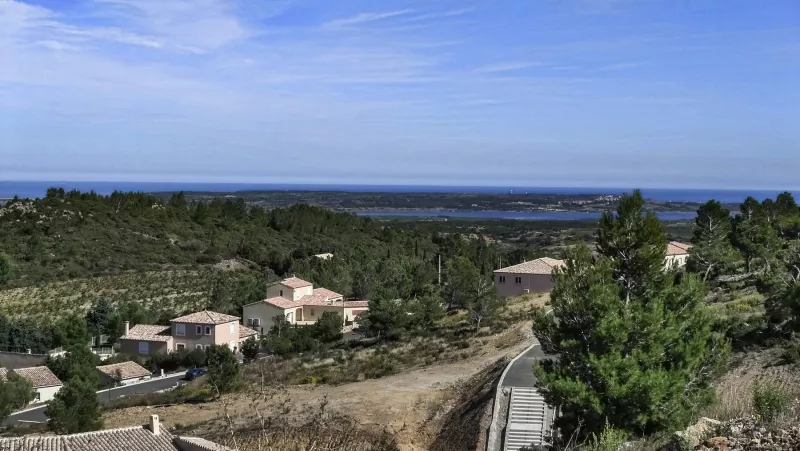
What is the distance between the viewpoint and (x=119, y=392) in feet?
116

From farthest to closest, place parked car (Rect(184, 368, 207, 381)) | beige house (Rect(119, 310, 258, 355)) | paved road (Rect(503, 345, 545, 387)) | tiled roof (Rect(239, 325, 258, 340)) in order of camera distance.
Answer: tiled roof (Rect(239, 325, 258, 340)) < beige house (Rect(119, 310, 258, 355)) < parked car (Rect(184, 368, 207, 381)) < paved road (Rect(503, 345, 545, 387))

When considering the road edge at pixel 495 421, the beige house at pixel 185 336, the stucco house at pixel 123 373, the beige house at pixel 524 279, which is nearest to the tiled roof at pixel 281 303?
the beige house at pixel 185 336

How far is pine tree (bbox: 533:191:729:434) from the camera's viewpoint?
1414cm

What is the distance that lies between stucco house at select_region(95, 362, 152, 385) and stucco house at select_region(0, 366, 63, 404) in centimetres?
218

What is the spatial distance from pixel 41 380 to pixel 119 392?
12.1ft

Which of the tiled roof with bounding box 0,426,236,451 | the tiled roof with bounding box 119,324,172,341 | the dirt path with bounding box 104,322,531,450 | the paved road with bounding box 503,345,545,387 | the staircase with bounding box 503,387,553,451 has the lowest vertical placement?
the tiled roof with bounding box 119,324,172,341

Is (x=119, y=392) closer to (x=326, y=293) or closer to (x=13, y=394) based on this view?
(x=13, y=394)

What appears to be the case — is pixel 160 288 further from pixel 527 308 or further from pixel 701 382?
pixel 701 382

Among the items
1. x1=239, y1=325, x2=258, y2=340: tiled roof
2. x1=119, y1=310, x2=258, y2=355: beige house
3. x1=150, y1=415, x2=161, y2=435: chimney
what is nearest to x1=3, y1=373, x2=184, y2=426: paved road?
x1=119, y1=310, x2=258, y2=355: beige house

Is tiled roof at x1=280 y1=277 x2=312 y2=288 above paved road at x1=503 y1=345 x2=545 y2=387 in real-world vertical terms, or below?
below

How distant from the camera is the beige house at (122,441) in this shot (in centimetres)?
1611

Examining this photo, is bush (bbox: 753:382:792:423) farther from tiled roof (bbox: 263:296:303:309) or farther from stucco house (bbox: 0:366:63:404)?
tiled roof (bbox: 263:296:303:309)

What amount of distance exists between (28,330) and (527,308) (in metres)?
28.9

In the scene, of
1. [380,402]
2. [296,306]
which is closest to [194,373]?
[296,306]
